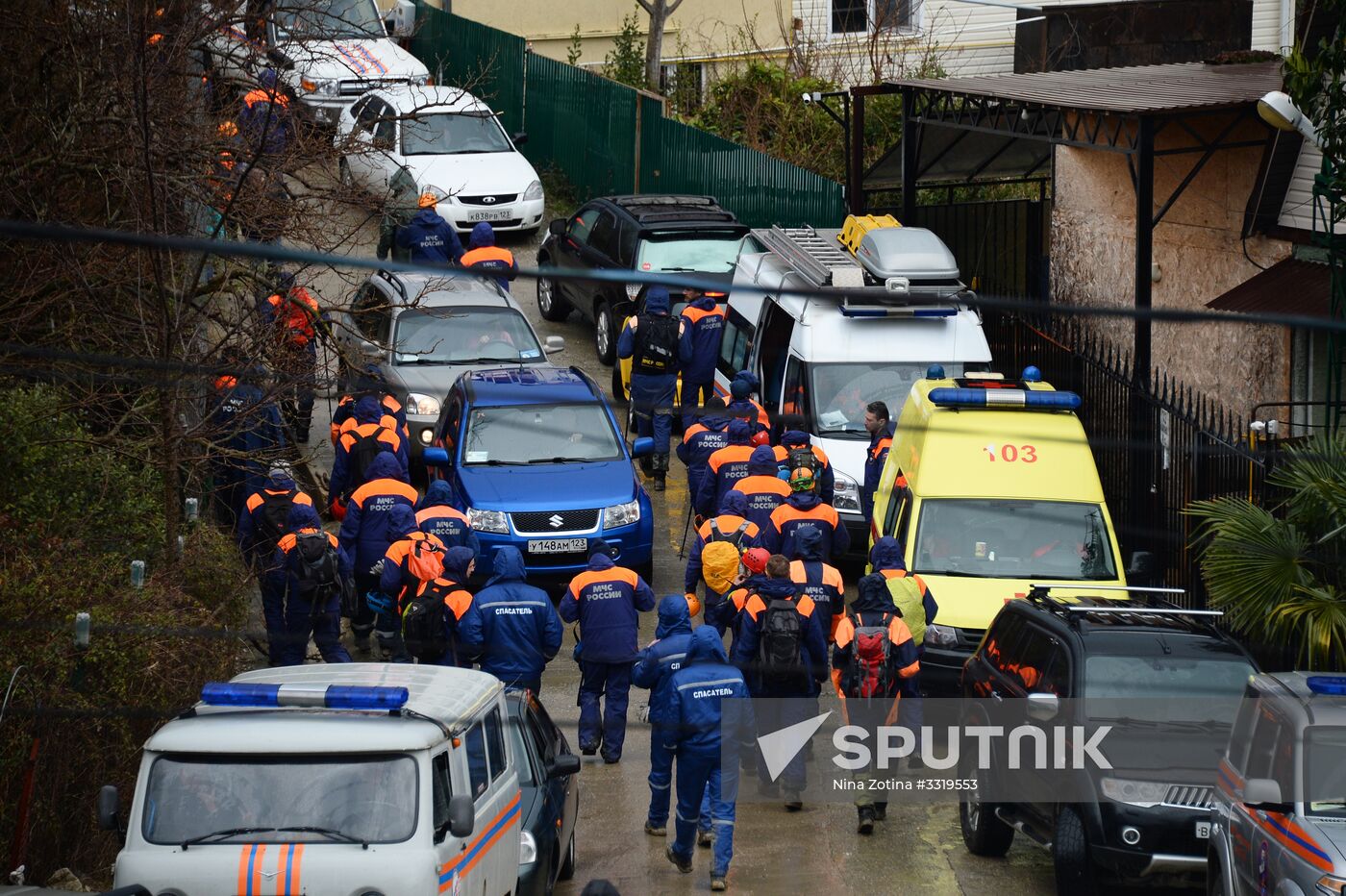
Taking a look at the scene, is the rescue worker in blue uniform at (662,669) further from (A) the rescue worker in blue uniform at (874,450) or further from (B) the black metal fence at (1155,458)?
(A) the rescue worker in blue uniform at (874,450)

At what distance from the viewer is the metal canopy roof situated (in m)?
16.8

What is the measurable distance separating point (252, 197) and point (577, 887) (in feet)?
21.0

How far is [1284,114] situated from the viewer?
48.9 feet

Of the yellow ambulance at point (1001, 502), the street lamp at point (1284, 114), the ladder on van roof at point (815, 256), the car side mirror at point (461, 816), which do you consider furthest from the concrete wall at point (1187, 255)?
the car side mirror at point (461, 816)

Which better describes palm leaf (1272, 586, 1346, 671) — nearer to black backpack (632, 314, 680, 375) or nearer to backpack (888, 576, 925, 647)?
backpack (888, 576, 925, 647)

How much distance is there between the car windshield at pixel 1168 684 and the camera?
9.56 metres

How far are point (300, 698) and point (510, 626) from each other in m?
3.84

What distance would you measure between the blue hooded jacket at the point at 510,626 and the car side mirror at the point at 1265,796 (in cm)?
492

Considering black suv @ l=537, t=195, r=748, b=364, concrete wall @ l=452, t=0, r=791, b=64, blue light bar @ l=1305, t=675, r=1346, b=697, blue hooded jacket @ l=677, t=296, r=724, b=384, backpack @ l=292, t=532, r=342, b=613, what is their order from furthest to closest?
concrete wall @ l=452, t=0, r=791, b=64 < black suv @ l=537, t=195, r=748, b=364 < blue hooded jacket @ l=677, t=296, r=724, b=384 < backpack @ l=292, t=532, r=342, b=613 < blue light bar @ l=1305, t=675, r=1346, b=697

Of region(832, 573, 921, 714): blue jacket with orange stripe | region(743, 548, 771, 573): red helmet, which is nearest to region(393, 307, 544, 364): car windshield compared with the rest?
region(743, 548, 771, 573): red helmet

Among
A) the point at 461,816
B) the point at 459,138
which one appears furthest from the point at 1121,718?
the point at 459,138

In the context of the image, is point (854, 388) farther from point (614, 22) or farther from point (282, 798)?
point (614, 22)

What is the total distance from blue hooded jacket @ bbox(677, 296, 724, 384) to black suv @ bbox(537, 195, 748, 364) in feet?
3.84

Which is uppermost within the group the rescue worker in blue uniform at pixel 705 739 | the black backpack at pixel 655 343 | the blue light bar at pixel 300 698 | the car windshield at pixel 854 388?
the black backpack at pixel 655 343
